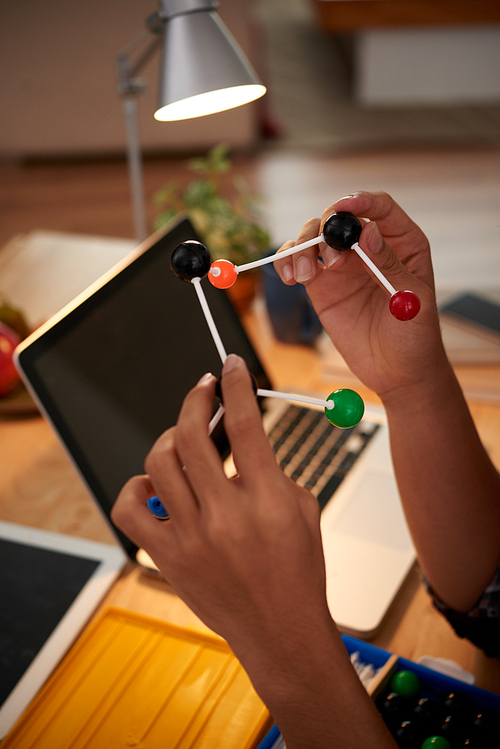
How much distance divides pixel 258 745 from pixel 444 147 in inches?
150

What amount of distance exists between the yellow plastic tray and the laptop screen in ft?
0.45

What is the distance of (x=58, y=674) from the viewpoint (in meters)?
0.66

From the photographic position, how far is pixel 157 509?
47cm

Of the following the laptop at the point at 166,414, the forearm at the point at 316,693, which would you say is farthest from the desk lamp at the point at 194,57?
the forearm at the point at 316,693

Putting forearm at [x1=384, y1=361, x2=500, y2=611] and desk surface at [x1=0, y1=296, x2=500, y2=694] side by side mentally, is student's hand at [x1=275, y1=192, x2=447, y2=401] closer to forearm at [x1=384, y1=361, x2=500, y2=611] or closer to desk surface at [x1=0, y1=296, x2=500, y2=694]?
forearm at [x1=384, y1=361, x2=500, y2=611]

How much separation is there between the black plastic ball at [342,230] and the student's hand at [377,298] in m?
0.04

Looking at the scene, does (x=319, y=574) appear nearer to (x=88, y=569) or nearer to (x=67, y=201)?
(x=88, y=569)

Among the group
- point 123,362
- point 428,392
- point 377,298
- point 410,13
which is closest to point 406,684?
point 428,392

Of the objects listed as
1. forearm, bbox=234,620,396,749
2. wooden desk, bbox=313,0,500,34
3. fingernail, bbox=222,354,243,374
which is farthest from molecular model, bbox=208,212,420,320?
wooden desk, bbox=313,0,500,34

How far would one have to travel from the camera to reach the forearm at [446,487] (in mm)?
680

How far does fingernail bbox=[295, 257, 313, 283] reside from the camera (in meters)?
0.65

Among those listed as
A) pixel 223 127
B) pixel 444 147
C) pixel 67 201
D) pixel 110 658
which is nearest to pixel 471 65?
pixel 444 147

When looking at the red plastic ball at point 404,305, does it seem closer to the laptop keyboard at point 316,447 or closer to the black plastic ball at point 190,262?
the black plastic ball at point 190,262

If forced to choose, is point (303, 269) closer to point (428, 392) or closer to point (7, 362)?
point (428, 392)
